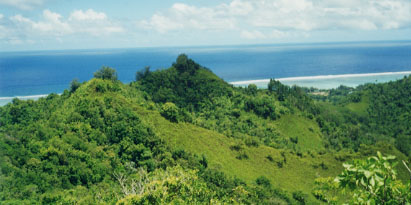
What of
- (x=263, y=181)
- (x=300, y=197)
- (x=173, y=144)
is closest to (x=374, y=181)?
(x=300, y=197)

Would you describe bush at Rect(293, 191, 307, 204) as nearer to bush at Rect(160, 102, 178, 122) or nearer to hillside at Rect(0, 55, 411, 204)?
hillside at Rect(0, 55, 411, 204)

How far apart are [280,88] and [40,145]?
51538 mm

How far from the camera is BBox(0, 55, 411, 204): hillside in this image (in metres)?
21.8

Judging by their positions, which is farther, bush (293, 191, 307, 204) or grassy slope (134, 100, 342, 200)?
grassy slope (134, 100, 342, 200)

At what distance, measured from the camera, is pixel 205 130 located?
41812 mm

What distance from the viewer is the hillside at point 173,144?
21781mm

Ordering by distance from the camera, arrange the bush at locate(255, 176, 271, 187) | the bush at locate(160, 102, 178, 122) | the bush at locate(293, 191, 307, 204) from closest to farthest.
Answer: the bush at locate(293, 191, 307, 204), the bush at locate(255, 176, 271, 187), the bush at locate(160, 102, 178, 122)

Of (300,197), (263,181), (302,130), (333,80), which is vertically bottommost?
(300,197)

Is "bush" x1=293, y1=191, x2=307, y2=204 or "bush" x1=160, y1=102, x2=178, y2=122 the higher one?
"bush" x1=160, y1=102, x2=178, y2=122

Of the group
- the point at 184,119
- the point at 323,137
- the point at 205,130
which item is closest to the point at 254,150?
the point at 205,130

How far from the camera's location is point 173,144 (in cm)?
3469

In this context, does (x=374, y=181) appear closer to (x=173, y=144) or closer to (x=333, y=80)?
(x=173, y=144)

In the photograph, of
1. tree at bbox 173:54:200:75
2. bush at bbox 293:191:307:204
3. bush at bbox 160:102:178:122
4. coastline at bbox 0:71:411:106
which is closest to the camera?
bush at bbox 293:191:307:204

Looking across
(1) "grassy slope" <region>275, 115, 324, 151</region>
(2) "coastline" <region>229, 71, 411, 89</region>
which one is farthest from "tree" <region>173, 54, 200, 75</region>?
(2) "coastline" <region>229, 71, 411, 89</region>
